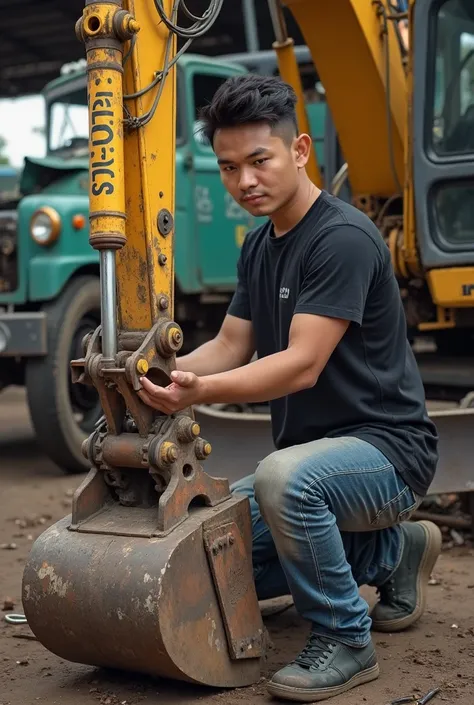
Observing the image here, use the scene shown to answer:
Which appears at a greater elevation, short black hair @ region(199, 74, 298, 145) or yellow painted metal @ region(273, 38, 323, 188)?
yellow painted metal @ region(273, 38, 323, 188)

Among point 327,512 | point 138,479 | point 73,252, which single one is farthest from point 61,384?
point 327,512

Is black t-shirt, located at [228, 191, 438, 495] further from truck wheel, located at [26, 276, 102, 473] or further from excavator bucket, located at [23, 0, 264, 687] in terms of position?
truck wheel, located at [26, 276, 102, 473]

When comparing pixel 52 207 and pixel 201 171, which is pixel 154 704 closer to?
pixel 52 207

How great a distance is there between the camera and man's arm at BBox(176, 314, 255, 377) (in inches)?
128

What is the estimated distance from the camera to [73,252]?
6031 millimetres

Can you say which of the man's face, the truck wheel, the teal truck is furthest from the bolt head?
the truck wheel

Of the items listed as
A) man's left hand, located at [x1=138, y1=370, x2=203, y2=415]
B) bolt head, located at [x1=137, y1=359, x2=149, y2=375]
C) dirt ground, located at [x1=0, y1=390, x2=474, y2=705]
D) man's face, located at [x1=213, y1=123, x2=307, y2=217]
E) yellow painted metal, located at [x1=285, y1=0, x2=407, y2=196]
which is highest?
yellow painted metal, located at [x1=285, y1=0, x2=407, y2=196]

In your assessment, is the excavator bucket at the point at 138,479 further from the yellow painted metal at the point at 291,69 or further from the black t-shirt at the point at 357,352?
the yellow painted metal at the point at 291,69

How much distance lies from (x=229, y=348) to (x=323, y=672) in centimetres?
101

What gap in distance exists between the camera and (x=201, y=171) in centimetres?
689

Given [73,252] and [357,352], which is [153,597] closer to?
[357,352]

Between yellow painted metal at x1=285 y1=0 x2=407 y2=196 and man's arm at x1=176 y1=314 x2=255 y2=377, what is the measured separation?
2013mm

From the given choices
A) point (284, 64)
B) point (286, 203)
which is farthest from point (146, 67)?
point (284, 64)

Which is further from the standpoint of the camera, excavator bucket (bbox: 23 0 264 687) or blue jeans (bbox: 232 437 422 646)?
blue jeans (bbox: 232 437 422 646)
